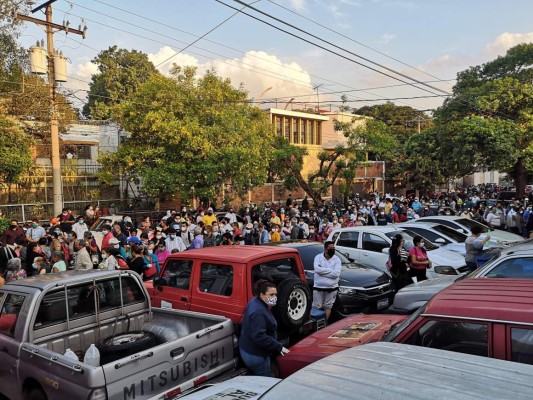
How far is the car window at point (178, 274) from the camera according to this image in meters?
6.32

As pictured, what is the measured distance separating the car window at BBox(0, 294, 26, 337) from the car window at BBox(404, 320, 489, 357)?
414 cm

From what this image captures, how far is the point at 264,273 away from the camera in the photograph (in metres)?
5.89

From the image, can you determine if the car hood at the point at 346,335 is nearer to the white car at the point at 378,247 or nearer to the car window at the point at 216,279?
the car window at the point at 216,279

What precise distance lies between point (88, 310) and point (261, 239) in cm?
825

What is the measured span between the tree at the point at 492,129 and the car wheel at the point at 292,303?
853 inches

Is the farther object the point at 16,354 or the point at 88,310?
the point at 88,310

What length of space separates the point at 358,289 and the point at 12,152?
16756mm

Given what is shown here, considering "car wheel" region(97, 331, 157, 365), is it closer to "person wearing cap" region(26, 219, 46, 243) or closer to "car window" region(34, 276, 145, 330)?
"car window" region(34, 276, 145, 330)

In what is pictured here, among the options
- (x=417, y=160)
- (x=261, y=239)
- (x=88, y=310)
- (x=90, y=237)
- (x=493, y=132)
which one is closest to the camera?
(x=88, y=310)

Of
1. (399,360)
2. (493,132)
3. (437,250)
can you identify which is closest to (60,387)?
(399,360)

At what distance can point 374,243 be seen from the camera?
11000mm

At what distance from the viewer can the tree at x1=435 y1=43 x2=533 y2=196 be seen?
24.3 m

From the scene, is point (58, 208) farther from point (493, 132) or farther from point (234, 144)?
point (493, 132)

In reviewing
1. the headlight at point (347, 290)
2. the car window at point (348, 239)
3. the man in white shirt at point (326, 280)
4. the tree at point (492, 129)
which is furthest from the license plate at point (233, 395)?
the tree at point (492, 129)
